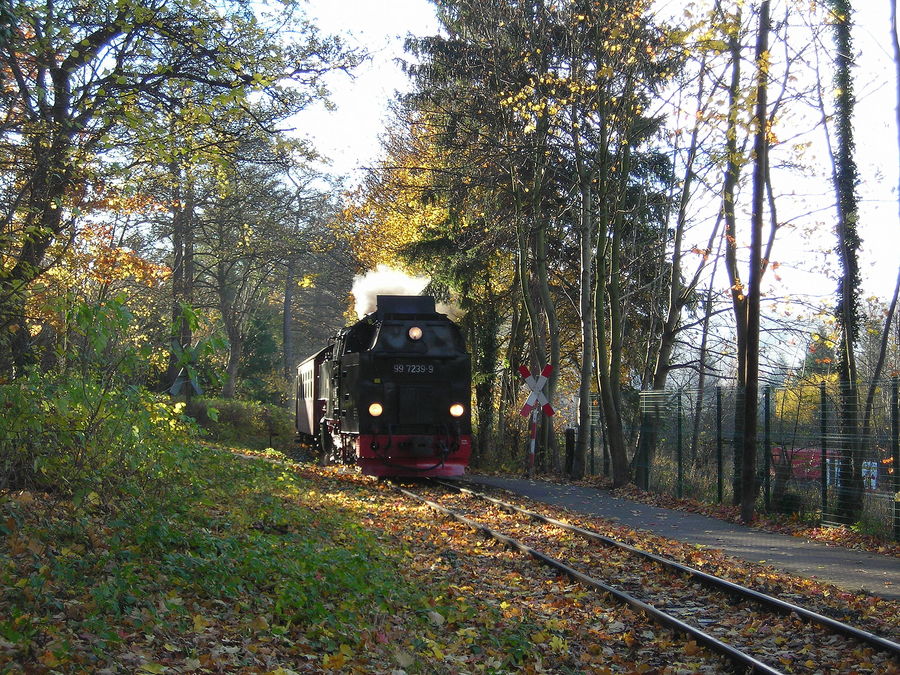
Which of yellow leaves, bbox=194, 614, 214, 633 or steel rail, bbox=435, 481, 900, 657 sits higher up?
yellow leaves, bbox=194, 614, 214, 633

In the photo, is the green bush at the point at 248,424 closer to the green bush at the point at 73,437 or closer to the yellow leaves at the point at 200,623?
the green bush at the point at 73,437

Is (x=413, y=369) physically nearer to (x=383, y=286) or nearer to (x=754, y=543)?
(x=754, y=543)

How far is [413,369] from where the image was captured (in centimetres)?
1861

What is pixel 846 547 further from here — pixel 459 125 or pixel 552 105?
pixel 459 125

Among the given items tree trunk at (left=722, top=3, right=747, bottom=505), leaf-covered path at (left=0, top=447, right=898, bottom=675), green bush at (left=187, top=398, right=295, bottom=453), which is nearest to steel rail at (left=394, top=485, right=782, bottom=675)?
leaf-covered path at (left=0, top=447, right=898, bottom=675)

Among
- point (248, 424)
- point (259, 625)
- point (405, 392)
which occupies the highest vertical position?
point (405, 392)

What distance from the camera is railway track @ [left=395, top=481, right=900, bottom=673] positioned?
6773mm

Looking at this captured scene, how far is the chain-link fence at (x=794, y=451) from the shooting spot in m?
13.2

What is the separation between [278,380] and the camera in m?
53.0

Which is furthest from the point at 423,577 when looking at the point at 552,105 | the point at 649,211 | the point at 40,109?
the point at 649,211

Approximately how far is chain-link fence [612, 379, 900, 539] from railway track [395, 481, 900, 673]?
453 centimetres

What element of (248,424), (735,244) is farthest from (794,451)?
(248,424)

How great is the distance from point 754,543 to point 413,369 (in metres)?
8.23

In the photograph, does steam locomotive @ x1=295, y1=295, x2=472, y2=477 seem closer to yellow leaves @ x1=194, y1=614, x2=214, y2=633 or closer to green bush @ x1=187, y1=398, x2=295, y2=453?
yellow leaves @ x1=194, y1=614, x2=214, y2=633
